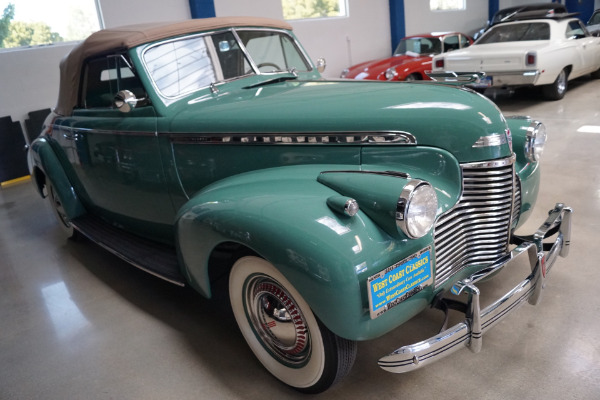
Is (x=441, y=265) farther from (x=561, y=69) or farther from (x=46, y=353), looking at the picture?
(x=561, y=69)

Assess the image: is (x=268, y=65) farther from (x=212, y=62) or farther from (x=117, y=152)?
(x=117, y=152)

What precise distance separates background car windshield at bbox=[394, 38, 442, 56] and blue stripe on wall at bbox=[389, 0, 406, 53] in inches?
116

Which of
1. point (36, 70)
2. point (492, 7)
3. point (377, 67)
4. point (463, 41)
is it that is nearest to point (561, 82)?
point (463, 41)

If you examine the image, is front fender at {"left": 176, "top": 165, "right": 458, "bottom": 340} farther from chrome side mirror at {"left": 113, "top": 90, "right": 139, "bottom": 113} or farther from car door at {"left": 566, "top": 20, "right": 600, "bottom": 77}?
car door at {"left": 566, "top": 20, "right": 600, "bottom": 77}

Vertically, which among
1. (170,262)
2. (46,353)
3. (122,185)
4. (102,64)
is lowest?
(46,353)

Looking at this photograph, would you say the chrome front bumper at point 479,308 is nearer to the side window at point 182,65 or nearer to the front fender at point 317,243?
the front fender at point 317,243

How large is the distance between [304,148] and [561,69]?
23.4 feet

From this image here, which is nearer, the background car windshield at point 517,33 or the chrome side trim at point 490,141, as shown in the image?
the chrome side trim at point 490,141

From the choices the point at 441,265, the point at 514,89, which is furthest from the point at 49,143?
the point at 514,89

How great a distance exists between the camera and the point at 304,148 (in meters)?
2.47

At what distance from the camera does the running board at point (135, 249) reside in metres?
2.76

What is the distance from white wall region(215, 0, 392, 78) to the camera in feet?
32.5

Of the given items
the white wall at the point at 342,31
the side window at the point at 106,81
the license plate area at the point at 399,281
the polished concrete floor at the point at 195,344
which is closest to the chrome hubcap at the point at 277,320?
the polished concrete floor at the point at 195,344

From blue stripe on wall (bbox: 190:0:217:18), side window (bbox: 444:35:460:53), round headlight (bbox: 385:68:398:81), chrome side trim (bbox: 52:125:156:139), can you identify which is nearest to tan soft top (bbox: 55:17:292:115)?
chrome side trim (bbox: 52:125:156:139)
